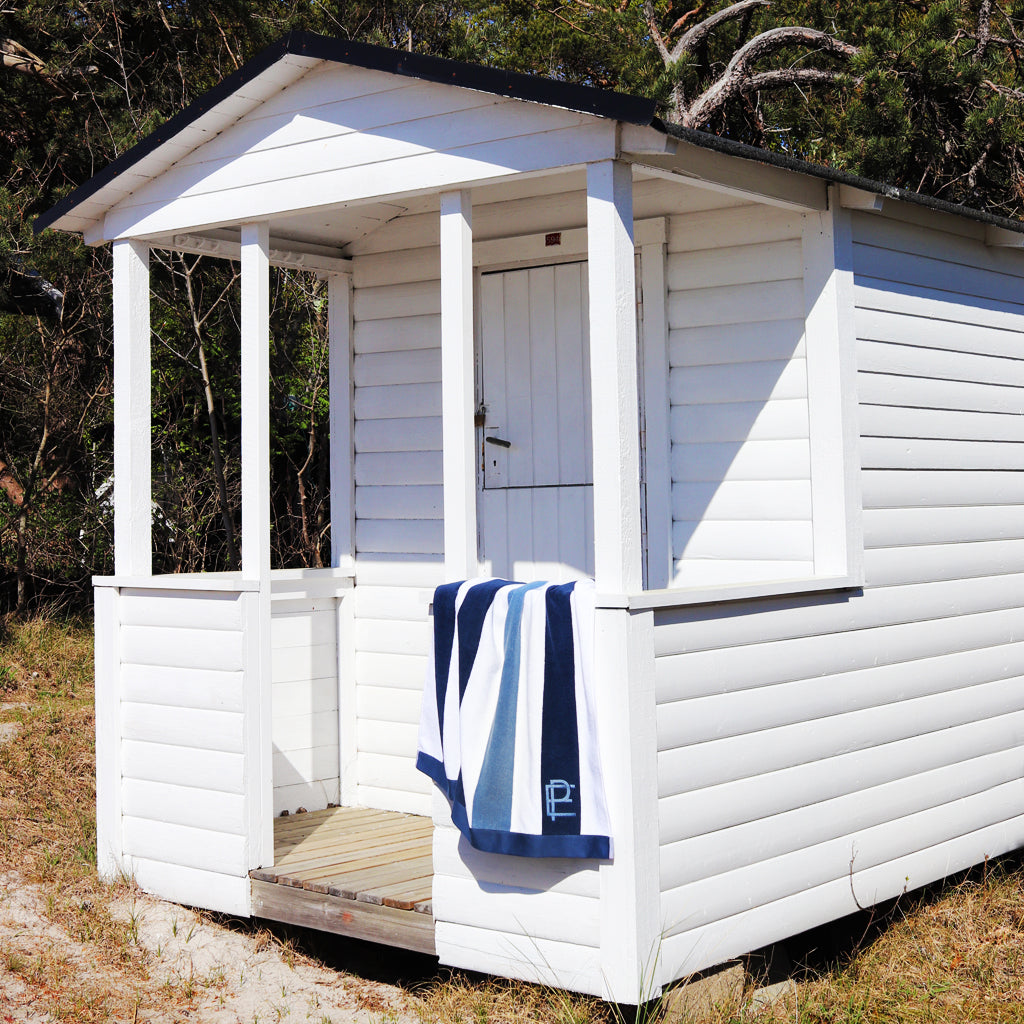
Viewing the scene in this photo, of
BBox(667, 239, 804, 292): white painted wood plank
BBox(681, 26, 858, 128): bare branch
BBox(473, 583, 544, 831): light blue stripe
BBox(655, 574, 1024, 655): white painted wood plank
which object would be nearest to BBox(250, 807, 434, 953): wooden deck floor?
BBox(473, 583, 544, 831): light blue stripe

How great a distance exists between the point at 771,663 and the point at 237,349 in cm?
845

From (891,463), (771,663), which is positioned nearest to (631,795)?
(771,663)

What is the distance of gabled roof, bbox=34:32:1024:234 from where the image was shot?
407cm

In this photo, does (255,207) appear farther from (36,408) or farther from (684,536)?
(36,408)

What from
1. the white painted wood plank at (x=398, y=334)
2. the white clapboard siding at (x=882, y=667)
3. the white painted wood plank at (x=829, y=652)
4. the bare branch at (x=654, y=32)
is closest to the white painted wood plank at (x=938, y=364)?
the white clapboard siding at (x=882, y=667)

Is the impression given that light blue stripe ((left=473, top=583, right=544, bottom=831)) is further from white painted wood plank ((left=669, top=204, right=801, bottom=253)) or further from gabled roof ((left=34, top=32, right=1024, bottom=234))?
white painted wood plank ((left=669, top=204, right=801, bottom=253))

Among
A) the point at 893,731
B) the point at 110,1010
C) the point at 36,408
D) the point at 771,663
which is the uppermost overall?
the point at 36,408

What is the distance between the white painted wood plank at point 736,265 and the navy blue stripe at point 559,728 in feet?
5.57

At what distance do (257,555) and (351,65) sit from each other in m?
1.90

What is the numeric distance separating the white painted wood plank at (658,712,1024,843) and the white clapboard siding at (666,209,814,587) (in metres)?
0.79

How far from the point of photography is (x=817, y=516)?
4836 millimetres

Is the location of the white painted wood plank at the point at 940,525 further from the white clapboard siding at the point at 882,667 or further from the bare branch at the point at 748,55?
the bare branch at the point at 748,55

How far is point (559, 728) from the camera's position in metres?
4.00

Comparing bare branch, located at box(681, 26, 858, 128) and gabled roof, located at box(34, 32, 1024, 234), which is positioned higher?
bare branch, located at box(681, 26, 858, 128)
